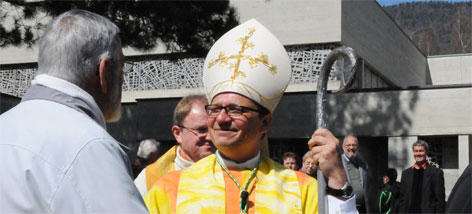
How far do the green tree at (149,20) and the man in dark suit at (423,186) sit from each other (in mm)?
5086

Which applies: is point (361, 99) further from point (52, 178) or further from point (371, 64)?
point (52, 178)

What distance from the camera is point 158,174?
190 inches

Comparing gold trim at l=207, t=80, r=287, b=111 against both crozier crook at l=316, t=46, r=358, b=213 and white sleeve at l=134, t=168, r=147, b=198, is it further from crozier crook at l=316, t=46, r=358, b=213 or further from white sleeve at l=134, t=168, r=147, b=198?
white sleeve at l=134, t=168, r=147, b=198

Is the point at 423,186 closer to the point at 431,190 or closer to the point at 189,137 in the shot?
the point at 431,190

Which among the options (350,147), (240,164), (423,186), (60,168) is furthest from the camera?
(423,186)

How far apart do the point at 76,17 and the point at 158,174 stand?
264cm

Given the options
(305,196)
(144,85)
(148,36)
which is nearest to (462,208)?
(305,196)

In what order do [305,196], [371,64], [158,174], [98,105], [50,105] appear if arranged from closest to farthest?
1. [50,105]
2. [98,105]
3. [305,196]
4. [158,174]
5. [371,64]

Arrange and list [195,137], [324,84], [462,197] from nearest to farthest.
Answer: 1. [462,197]
2. [324,84]
3. [195,137]

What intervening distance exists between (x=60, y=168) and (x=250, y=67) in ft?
5.94

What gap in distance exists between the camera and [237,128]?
132 inches

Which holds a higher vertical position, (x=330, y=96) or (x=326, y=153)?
(x=326, y=153)

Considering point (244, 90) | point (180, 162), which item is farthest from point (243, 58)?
point (180, 162)

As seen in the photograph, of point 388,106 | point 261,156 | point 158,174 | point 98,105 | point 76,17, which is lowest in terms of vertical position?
point 388,106
